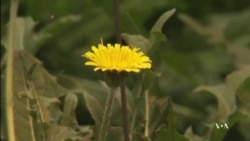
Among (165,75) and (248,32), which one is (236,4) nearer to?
(248,32)

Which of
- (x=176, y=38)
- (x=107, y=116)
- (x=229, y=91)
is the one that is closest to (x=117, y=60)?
(x=107, y=116)

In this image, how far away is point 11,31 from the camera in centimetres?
89

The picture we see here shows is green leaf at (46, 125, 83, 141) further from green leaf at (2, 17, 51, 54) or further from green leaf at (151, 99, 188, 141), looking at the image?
green leaf at (2, 17, 51, 54)

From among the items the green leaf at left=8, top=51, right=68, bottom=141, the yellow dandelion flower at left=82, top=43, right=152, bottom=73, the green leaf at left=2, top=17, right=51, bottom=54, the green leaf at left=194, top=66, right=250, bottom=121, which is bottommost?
the green leaf at left=194, top=66, right=250, bottom=121

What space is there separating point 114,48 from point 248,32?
33.8 inches

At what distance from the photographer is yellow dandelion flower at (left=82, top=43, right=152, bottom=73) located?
29.2 inches

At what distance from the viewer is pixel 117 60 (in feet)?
2.46

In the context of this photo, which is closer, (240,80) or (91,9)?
(240,80)

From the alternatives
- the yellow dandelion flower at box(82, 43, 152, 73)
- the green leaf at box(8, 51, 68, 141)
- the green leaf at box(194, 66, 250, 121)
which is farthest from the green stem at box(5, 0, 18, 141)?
the green leaf at box(194, 66, 250, 121)

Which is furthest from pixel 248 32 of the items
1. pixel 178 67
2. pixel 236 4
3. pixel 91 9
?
pixel 91 9

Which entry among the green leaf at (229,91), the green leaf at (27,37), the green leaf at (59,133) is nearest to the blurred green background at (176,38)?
the green leaf at (27,37)

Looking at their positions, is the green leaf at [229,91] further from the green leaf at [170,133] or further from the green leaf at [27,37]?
the green leaf at [27,37]

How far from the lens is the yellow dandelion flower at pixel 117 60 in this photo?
0.74 meters

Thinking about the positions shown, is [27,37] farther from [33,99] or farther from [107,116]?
[107,116]
